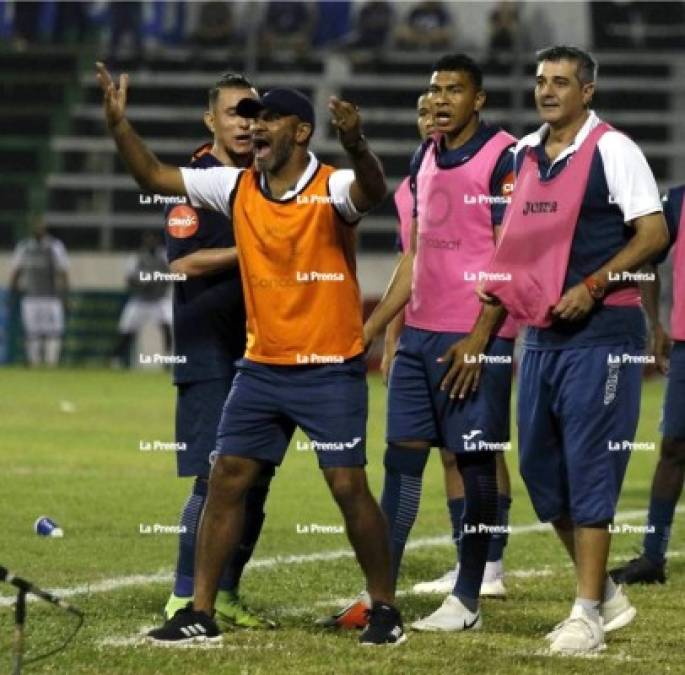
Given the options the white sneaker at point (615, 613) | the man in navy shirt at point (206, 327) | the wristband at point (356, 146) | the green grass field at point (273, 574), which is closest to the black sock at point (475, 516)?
the green grass field at point (273, 574)

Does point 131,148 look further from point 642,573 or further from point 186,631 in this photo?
point 642,573

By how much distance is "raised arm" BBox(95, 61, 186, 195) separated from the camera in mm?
7316

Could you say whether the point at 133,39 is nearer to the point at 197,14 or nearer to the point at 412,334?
the point at 197,14

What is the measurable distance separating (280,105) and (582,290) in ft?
4.24

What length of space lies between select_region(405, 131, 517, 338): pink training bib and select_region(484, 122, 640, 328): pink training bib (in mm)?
450

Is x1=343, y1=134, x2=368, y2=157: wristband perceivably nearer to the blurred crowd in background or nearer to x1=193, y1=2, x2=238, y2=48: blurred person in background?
the blurred crowd in background

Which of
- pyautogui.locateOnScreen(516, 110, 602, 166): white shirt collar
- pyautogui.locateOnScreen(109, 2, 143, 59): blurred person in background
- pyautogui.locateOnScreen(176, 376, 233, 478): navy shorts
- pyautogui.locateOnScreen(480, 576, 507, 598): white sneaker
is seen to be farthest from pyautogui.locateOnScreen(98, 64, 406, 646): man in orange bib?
pyautogui.locateOnScreen(109, 2, 143, 59): blurred person in background

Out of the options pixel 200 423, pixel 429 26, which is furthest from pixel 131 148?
pixel 429 26

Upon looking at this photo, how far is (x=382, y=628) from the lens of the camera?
7.71 m

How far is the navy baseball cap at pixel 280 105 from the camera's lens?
7.63 meters

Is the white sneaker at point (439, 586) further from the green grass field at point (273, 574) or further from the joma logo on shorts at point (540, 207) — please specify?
the joma logo on shorts at point (540, 207)

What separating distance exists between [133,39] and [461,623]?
3275 cm

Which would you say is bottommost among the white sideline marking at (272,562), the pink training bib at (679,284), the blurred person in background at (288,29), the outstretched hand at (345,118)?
the white sideline marking at (272,562)

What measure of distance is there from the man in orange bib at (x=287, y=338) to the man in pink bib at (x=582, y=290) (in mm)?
658
